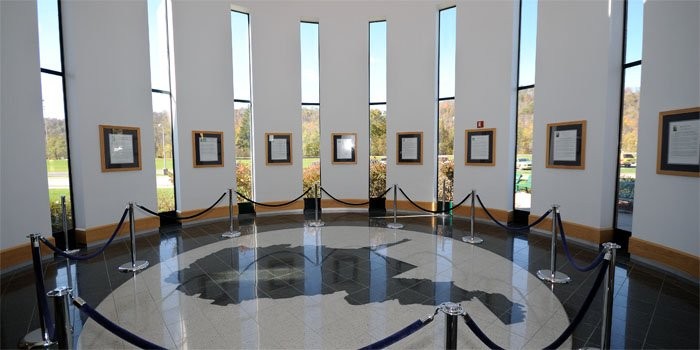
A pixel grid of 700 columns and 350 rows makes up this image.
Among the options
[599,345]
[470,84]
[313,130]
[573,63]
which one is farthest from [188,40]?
[599,345]

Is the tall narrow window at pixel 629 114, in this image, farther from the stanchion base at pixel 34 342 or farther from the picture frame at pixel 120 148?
the picture frame at pixel 120 148

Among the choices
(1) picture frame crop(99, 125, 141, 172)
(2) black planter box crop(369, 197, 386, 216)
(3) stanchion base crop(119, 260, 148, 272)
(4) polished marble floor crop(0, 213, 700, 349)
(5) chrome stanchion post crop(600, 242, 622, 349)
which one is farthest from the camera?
(2) black planter box crop(369, 197, 386, 216)

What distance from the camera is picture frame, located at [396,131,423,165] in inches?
377

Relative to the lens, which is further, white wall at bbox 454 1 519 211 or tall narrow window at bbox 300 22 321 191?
tall narrow window at bbox 300 22 321 191

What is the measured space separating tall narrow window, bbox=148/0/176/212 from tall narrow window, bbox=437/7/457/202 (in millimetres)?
7062

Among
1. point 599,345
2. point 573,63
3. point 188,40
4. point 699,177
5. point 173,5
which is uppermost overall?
point 173,5

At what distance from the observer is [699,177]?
15.5 ft

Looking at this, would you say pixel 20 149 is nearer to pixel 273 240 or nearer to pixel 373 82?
pixel 273 240

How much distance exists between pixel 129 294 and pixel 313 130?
688cm

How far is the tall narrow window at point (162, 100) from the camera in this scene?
8.04 metres

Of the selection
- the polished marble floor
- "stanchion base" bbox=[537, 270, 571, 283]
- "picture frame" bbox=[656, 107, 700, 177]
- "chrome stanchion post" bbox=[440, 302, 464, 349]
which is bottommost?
the polished marble floor

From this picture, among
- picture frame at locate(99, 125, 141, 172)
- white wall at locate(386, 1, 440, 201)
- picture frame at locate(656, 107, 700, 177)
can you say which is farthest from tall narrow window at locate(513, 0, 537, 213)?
picture frame at locate(99, 125, 141, 172)

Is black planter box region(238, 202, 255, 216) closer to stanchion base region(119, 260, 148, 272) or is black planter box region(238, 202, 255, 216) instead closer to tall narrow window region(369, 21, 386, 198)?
tall narrow window region(369, 21, 386, 198)

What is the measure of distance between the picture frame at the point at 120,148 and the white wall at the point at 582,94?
883cm
